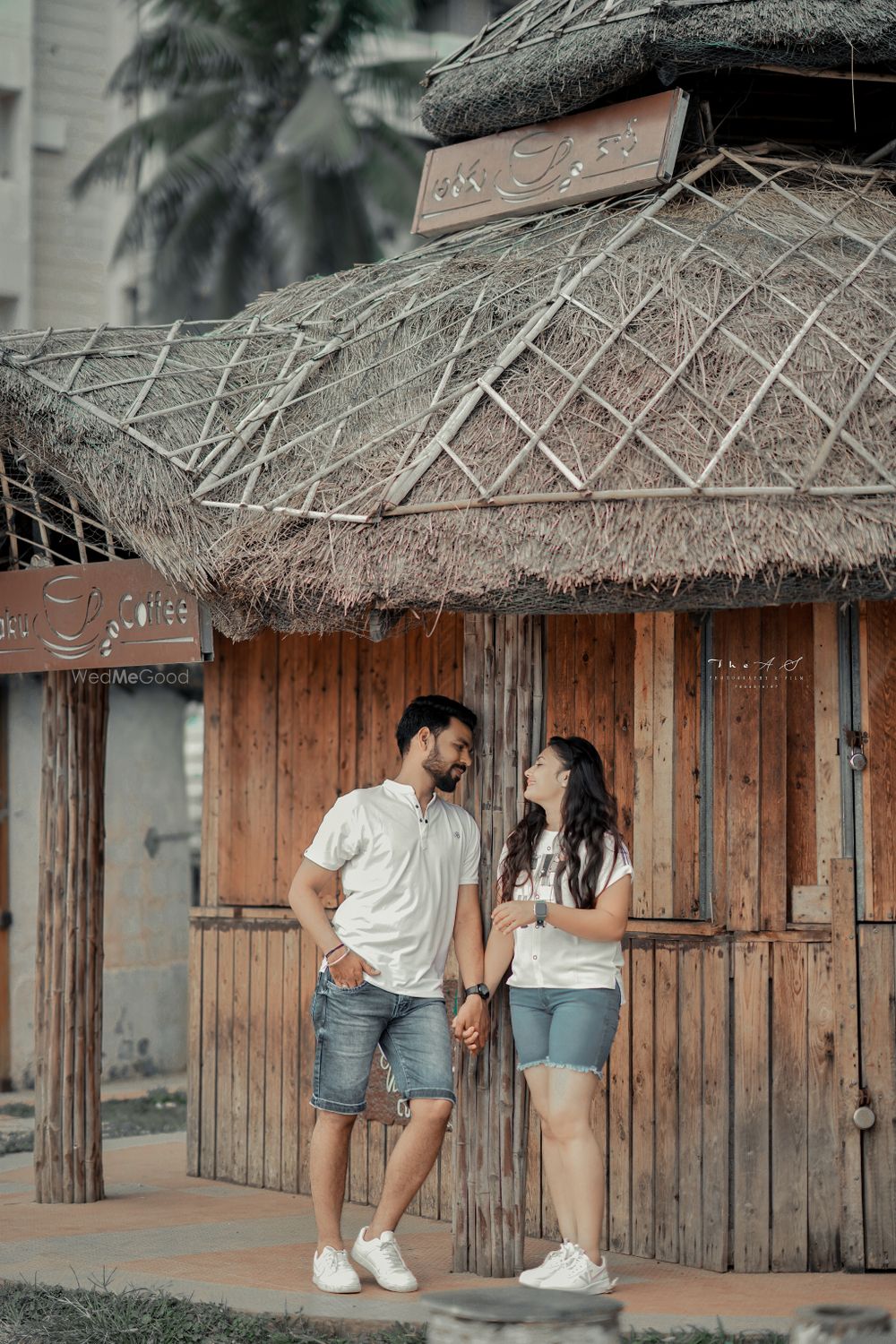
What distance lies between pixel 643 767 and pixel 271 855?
2036 mm

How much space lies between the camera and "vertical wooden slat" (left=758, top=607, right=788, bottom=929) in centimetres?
618

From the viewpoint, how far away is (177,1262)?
6.02m

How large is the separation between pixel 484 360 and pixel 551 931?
83.1 inches

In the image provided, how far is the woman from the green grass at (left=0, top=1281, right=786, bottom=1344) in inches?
18.9

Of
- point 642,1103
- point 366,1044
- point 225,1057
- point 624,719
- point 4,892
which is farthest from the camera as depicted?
point 4,892

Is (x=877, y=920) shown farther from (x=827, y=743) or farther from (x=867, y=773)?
(x=827, y=743)

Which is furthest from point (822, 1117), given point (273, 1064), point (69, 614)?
point (69, 614)

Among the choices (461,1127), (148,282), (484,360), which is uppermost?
(148,282)

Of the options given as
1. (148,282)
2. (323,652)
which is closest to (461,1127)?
(323,652)

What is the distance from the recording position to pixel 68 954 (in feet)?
23.9

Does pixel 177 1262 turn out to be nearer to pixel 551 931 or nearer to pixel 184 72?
pixel 551 931

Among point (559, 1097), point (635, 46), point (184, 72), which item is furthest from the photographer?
point (184, 72)

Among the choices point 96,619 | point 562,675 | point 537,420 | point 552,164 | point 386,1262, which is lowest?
point 386,1262

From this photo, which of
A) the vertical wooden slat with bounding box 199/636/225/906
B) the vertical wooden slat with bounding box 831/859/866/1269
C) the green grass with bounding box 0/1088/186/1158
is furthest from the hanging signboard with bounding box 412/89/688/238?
the green grass with bounding box 0/1088/186/1158
